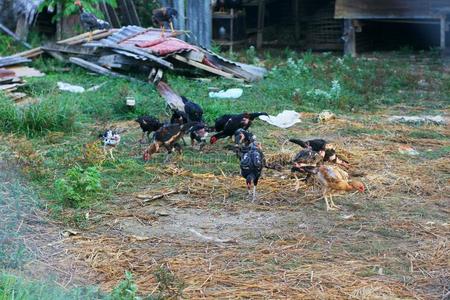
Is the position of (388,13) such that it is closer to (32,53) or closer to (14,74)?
(32,53)

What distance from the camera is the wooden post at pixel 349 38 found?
17734 millimetres

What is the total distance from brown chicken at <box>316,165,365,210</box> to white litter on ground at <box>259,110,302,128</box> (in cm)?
351

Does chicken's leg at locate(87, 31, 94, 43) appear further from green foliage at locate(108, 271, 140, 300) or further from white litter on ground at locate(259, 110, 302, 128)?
green foliage at locate(108, 271, 140, 300)

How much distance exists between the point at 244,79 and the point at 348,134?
14.1ft

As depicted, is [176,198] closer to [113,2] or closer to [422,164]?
[422,164]

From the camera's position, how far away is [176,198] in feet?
26.5

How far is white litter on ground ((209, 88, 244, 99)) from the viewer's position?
13.2m

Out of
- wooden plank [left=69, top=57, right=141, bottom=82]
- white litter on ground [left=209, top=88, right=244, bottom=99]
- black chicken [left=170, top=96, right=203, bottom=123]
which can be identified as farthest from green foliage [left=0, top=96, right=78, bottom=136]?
wooden plank [left=69, top=57, right=141, bottom=82]

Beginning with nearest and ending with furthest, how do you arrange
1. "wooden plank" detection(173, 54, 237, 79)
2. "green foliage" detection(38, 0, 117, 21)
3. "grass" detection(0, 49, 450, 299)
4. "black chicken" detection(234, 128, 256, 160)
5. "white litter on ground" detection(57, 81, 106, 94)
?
"grass" detection(0, 49, 450, 299), "black chicken" detection(234, 128, 256, 160), "white litter on ground" detection(57, 81, 106, 94), "wooden plank" detection(173, 54, 237, 79), "green foliage" detection(38, 0, 117, 21)

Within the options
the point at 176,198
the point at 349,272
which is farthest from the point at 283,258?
the point at 176,198

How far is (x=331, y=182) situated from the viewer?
7.61 metres

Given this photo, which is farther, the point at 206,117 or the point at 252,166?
the point at 206,117

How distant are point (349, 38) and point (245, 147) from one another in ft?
32.5

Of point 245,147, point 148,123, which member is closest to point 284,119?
point 148,123
